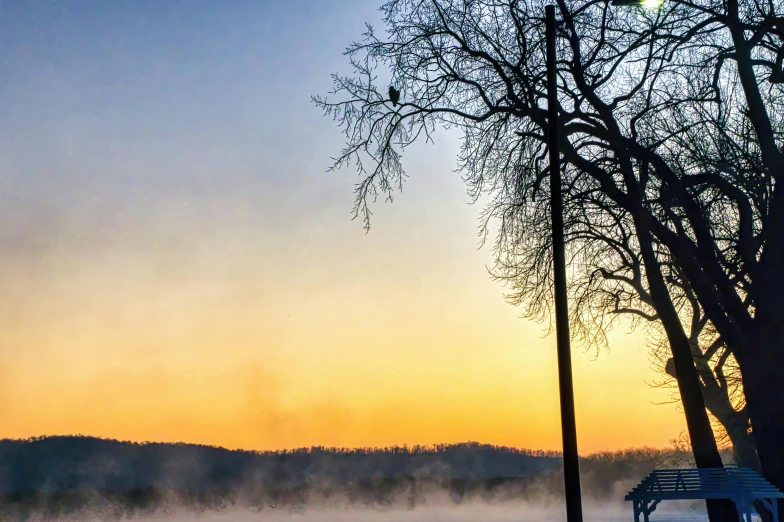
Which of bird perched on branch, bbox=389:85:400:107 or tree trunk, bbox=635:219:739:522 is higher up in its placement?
bird perched on branch, bbox=389:85:400:107

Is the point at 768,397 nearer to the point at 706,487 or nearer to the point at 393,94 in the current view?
the point at 706,487

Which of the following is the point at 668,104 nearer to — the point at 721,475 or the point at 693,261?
the point at 693,261

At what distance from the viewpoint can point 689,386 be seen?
1802 cm

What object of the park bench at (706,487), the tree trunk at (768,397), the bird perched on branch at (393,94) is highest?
the bird perched on branch at (393,94)

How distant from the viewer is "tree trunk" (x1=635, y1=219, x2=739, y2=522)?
16969 millimetres

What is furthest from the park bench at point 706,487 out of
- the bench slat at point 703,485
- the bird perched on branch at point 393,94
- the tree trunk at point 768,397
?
the bird perched on branch at point 393,94

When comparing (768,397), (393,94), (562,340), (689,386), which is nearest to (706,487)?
(768,397)

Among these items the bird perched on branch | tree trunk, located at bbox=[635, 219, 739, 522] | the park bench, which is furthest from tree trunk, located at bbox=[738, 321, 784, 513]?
the bird perched on branch

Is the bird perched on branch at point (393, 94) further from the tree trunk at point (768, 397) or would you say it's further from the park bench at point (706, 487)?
the park bench at point (706, 487)

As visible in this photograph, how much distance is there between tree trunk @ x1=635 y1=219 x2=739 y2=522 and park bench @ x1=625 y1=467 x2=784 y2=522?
284 cm

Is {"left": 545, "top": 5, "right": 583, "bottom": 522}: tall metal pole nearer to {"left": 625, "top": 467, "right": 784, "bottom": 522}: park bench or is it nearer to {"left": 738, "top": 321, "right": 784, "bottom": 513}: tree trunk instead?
{"left": 625, "top": 467, "right": 784, "bottom": 522}: park bench

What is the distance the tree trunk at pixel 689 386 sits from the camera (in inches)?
668

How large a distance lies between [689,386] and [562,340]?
7.00m

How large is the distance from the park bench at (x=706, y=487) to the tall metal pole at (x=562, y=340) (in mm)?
2916
